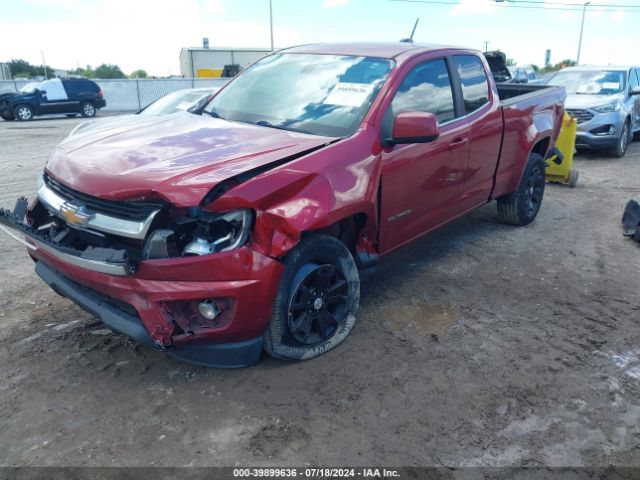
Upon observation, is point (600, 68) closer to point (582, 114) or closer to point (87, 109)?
point (582, 114)

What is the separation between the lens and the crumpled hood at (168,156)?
2.71 metres

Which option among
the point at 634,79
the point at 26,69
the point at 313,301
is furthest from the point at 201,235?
the point at 26,69

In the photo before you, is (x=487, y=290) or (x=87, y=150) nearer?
(x=87, y=150)

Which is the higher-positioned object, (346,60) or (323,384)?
(346,60)

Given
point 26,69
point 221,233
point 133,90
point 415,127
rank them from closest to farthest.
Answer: point 221,233, point 415,127, point 133,90, point 26,69

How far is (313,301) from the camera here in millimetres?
3256

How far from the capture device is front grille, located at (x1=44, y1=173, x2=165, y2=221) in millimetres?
2730

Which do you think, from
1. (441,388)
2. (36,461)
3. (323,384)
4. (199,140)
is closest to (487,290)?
(441,388)

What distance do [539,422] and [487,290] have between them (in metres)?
1.72

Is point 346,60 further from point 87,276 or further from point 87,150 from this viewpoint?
point 87,276

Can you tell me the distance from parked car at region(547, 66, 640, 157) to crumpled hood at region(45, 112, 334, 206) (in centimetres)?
851

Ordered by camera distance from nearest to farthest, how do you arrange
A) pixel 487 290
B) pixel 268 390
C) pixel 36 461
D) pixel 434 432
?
1. pixel 36 461
2. pixel 434 432
3. pixel 268 390
4. pixel 487 290

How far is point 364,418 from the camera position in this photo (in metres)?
2.82

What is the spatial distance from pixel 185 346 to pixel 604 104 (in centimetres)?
991
